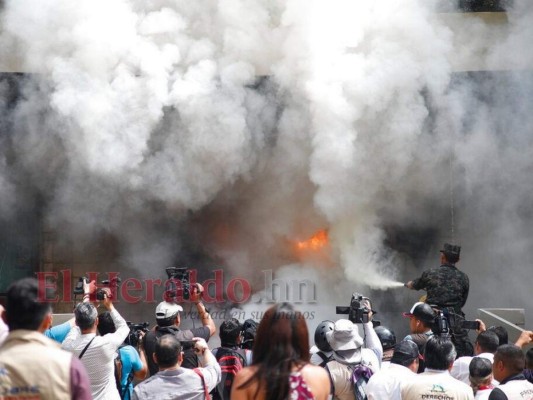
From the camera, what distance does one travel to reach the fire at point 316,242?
35.0 feet

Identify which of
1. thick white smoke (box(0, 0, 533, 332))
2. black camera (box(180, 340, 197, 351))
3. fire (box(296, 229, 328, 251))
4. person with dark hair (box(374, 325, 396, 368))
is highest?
thick white smoke (box(0, 0, 533, 332))

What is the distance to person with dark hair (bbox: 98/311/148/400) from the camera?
520cm

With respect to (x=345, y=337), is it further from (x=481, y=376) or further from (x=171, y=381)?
(x=171, y=381)

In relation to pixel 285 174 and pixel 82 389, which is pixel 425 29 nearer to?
pixel 285 174

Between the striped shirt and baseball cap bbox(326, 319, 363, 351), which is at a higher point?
baseball cap bbox(326, 319, 363, 351)

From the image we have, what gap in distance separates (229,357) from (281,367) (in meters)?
2.25

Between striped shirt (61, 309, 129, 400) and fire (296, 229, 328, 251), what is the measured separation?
20.0ft

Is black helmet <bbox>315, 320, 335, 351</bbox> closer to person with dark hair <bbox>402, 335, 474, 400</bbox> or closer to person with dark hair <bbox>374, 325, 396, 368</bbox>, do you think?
person with dark hair <bbox>374, 325, 396, 368</bbox>

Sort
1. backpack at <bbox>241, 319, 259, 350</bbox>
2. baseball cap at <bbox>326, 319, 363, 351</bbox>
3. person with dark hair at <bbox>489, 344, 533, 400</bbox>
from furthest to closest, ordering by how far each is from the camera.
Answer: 1. backpack at <bbox>241, 319, 259, 350</bbox>
2. baseball cap at <bbox>326, 319, 363, 351</bbox>
3. person with dark hair at <bbox>489, 344, 533, 400</bbox>

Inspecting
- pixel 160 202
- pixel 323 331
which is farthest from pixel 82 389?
pixel 160 202

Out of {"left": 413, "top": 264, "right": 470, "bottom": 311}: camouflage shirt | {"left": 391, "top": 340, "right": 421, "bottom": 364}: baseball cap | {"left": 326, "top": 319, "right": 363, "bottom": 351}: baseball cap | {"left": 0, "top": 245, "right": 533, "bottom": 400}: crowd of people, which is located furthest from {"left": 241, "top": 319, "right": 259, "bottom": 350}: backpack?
{"left": 413, "top": 264, "right": 470, "bottom": 311}: camouflage shirt

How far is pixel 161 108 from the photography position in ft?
31.0

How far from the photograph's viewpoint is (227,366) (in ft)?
16.6

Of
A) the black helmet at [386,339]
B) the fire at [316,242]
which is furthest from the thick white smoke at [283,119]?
the black helmet at [386,339]
